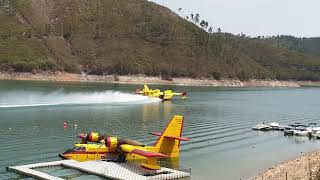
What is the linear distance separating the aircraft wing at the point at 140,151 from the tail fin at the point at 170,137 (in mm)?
2104

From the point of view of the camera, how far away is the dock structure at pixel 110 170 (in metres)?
37.5

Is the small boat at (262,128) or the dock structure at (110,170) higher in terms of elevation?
the dock structure at (110,170)

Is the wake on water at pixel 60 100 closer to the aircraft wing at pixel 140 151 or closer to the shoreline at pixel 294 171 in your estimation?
the aircraft wing at pixel 140 151

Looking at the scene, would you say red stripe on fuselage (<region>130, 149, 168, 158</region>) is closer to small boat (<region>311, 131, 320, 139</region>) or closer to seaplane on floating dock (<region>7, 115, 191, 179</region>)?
seaplane on floating dock (<region>7, 115, 191, 179</region>)

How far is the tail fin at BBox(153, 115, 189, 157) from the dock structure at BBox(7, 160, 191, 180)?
221cm

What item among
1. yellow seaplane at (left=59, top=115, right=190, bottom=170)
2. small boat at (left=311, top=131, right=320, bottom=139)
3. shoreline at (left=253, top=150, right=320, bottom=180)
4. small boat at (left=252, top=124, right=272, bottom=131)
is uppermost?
yellow seaplane at (left=59, top=115, right=190, bottom=170)

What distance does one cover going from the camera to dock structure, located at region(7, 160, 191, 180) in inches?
1476

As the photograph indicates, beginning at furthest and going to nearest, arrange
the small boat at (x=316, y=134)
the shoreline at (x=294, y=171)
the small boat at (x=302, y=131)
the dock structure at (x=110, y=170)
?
the small boat at (x=302, y=131)
the small boat at (x=316, y=134)
the dock structure at (x=110, y=170)
the shoreline at (x=294, y=171)

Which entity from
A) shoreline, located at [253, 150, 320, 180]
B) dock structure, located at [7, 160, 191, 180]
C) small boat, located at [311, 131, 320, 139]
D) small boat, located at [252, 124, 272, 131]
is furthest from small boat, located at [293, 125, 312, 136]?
dock structure, located at [7, 160, 191, 180]

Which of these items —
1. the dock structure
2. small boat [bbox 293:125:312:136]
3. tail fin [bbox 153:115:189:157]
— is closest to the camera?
the dock structure

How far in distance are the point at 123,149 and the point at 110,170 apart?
10.7 feet

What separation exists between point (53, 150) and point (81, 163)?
10450 mm

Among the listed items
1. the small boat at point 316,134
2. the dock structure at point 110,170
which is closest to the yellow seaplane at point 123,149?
the dock structure at point 110,170

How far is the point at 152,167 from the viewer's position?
4006 centimetres
